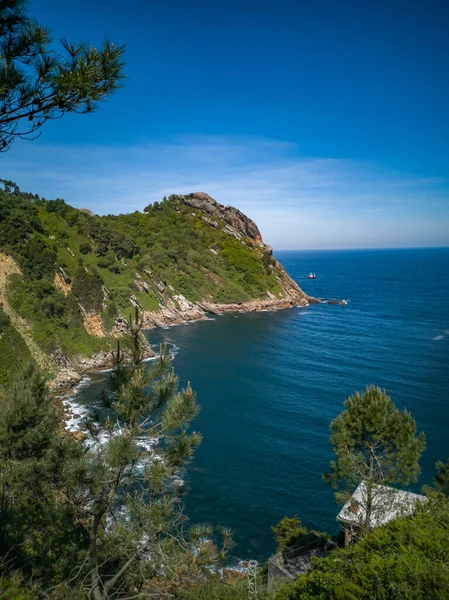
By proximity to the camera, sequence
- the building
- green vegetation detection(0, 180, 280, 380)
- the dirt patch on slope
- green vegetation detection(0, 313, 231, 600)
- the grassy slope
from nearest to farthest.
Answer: green vegetation detection(0, 313, 231, 600) < the building < the grassy slope < the dirt patch on slope < green vegetation detection(0, 180, 280, 380)

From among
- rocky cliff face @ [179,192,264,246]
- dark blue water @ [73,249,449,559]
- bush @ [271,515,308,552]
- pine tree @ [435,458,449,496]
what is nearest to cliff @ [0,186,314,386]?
rocky cliff face @ [179,192,264,246]

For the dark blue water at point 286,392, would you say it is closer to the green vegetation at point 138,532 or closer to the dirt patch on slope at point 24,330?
the dirt patch on slope at point 24,330

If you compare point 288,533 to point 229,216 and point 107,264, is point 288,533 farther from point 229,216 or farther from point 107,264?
point 229,216

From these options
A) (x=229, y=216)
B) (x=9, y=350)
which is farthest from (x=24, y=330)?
(x=229, y=216)

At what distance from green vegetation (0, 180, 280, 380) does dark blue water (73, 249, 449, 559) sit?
9.26 metres

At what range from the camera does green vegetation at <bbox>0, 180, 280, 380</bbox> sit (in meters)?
47.7

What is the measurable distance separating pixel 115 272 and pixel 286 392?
45004 mm

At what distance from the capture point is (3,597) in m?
6.98

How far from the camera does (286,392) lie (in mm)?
41094

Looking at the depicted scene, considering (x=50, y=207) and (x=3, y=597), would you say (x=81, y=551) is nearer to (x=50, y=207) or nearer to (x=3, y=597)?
(x=3, y=597)

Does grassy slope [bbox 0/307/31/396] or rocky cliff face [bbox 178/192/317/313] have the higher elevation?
rocky cliff face [bbox 178/192/317/313]

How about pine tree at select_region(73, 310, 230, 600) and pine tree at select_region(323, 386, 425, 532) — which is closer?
pine tree at select_region(73, 310, 230, 600)

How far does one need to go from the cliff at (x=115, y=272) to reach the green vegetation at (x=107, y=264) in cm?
18

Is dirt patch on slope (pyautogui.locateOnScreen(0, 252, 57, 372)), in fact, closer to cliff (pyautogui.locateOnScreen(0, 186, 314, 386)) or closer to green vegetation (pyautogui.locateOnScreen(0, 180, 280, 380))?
cliff (pyautogui.locateOnScreen(0, 186, 314, 386))
